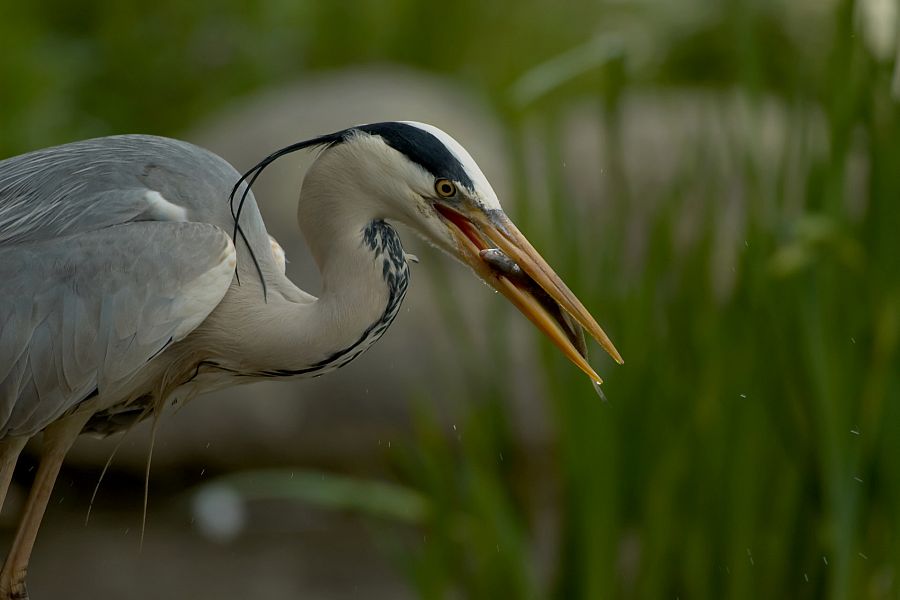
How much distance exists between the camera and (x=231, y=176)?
2.24 meters

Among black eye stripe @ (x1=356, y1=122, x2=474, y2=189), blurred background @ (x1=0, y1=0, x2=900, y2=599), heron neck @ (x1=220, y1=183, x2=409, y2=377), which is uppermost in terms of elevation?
black eye stripe @ (x1=356, y1=122, x2=474, y2=189)

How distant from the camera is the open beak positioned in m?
1.93

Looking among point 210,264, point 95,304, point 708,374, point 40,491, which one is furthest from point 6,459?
point 708,374

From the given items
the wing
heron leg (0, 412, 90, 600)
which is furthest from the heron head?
heron leg (0, 412, 90, 600)

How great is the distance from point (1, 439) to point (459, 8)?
5.10m

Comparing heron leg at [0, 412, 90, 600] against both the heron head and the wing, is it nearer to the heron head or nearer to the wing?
the wing

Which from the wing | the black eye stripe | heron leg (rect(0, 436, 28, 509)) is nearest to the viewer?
the black eye stripe

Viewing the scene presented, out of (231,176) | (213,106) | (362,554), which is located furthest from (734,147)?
(213,106)

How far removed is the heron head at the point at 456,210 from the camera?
1.91 metres

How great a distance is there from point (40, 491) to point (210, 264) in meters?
0.61

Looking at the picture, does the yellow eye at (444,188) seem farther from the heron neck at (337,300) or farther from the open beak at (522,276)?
the heron neck at (337,300)

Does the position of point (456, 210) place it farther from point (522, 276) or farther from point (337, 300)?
point (337, 300)

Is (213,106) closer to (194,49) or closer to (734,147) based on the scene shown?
(194,49)

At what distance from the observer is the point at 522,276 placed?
6.43 ft
